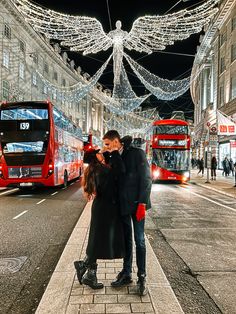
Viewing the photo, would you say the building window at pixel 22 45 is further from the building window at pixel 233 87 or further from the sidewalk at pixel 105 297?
the sidewalk at pixel 105 297

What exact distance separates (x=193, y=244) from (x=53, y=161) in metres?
9.11

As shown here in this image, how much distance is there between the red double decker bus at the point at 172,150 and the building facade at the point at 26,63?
14.8 metres

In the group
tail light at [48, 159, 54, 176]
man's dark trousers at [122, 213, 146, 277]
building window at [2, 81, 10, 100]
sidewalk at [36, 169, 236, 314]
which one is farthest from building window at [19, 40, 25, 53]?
man's dark trousers at [122, 213, 146, 277]

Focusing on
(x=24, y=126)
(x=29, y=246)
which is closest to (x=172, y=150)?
(x=24, y=126)

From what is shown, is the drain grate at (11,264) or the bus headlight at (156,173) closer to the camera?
the drain grate at (11,264)

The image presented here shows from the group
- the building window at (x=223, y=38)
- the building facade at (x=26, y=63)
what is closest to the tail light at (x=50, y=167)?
the building facade at (x=26, y=63)

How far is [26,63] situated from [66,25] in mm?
23333

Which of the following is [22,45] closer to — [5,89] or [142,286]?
[5,89]

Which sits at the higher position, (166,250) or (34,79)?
(34,79)

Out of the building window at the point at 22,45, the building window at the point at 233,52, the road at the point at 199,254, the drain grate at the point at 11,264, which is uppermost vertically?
the building window at the point at 22,45

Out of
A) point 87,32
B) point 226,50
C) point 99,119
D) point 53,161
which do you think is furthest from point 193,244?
point 99,119

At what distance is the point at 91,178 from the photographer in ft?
12.1

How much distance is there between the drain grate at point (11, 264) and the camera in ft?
15.4

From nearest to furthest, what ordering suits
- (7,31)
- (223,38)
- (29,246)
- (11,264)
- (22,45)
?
1. (11,264)
2. (29,246)
3. (7,31)
4. (22,45)
5. (223,38)
